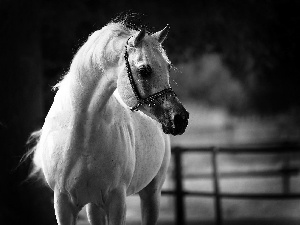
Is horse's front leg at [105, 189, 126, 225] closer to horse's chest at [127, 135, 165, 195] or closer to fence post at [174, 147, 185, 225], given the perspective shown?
horse's chest at [127, 135, 165, 195]

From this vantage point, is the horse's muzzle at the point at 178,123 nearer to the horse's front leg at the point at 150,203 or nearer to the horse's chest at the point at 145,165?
the horse's chest at the point at 145,165

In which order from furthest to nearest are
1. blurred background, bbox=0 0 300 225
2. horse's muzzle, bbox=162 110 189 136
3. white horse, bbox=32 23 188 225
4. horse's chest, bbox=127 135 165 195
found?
blurred background, bbox=0 0 300 225 < horse's chest, bbox=127 135 165 195 < white horse, bbox=32 23 188 225 < horse's muzzle, bbox=162 110 189 136

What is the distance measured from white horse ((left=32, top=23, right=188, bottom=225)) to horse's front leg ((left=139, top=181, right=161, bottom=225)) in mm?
873

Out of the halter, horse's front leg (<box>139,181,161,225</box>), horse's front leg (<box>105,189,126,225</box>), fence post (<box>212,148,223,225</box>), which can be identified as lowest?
fence post (<box>212,148,223,225</box>)

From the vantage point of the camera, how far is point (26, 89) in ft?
18.8

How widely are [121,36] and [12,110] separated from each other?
2.45 metres

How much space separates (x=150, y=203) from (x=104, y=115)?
126 cm

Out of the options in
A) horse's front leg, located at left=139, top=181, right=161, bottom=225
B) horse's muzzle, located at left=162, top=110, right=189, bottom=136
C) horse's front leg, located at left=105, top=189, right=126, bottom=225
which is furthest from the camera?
horse's front leg, located at left=139, top=181, right=161, bottom=225

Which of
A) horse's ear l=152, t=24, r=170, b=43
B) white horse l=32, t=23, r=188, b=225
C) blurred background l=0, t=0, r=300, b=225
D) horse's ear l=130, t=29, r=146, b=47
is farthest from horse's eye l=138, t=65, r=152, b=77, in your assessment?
blurred background l=0, t=0, r=300, b=225

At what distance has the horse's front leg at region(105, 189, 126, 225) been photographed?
11.8ft

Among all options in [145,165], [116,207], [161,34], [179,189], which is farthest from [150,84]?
[179,189]

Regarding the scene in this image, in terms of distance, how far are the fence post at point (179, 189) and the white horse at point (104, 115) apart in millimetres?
3619

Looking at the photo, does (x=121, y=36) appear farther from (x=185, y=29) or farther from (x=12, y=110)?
(x=185, y=29)

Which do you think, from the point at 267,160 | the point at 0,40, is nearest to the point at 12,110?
the point at 0,40
